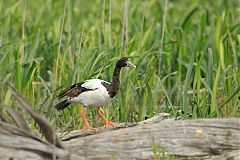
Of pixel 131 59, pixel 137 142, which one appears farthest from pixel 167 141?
pixel 131 59

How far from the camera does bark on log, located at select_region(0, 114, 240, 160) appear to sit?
15.3ft

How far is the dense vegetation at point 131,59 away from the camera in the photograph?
6.15 meters

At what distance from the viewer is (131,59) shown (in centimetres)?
740

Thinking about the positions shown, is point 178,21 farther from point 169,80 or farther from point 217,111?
point 217,111

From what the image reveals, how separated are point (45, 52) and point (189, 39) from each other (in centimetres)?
174

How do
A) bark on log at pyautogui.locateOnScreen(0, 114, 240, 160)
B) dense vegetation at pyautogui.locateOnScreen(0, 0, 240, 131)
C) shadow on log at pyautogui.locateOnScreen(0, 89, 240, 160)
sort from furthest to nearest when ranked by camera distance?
dense vegetation at pyautogui.locateOnScreen(0, 0, 240, 131), bark on log at pyautogui.locateOnScreen(0, 114, 240, 160), shadow on log at pyautogui.locateOnScreen(0, 89, 240, 160)

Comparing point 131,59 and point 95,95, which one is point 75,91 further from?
point 131,59

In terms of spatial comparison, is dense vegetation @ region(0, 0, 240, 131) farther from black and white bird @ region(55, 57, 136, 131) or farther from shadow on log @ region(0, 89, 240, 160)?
shadow on log @ region(0, 89, 240, 160)

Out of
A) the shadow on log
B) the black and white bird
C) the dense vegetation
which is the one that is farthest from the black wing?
the shadow on log

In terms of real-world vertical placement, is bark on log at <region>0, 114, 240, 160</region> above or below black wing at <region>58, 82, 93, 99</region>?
below

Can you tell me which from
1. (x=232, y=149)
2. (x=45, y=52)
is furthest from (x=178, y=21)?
(x=232, y=149)

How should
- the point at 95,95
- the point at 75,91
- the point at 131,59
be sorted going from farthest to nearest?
the point at 131,59 < the point at 75,91 < the point at 95,95

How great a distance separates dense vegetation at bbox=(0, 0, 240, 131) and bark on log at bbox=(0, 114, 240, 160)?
29 cm

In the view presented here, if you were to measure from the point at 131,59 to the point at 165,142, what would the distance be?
2692 millimetres
